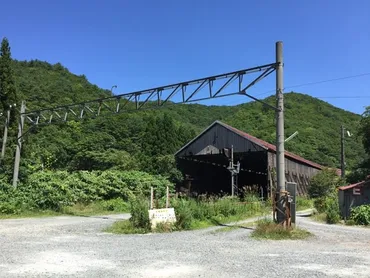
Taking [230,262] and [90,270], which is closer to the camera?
[90,270]

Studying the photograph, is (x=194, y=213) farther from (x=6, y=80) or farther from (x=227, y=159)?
(x=227, y=159)

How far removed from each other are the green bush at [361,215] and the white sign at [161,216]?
8.50 metres

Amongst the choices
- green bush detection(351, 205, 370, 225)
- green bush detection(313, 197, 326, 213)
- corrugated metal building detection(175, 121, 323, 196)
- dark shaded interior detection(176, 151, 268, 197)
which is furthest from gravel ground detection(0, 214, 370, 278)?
dark shaded interior detection(176, 151, 268, 197)

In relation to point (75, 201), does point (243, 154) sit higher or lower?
higher

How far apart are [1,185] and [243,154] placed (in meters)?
26.3

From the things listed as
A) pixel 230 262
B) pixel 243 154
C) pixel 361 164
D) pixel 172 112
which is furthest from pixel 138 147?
pixel 230 262

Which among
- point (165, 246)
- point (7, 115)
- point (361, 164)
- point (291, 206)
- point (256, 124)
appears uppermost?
point (256, 124)

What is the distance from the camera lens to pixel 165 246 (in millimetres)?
11422

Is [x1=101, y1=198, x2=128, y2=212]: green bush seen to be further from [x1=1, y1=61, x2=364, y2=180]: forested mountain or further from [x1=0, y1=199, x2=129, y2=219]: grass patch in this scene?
[x1=1, y1=61, x2=364, y2=180]: forested mountain

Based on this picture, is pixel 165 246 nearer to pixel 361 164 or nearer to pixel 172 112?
pixel 361 164

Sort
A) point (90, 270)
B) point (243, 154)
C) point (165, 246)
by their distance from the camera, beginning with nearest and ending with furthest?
point (90, 270)
point (165, 246)
point (243, 154)

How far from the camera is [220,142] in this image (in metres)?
43.8

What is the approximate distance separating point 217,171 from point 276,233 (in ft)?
124

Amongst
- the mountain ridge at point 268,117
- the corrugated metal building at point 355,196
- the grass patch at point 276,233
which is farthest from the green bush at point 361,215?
the mountain ridge at point 268,117
